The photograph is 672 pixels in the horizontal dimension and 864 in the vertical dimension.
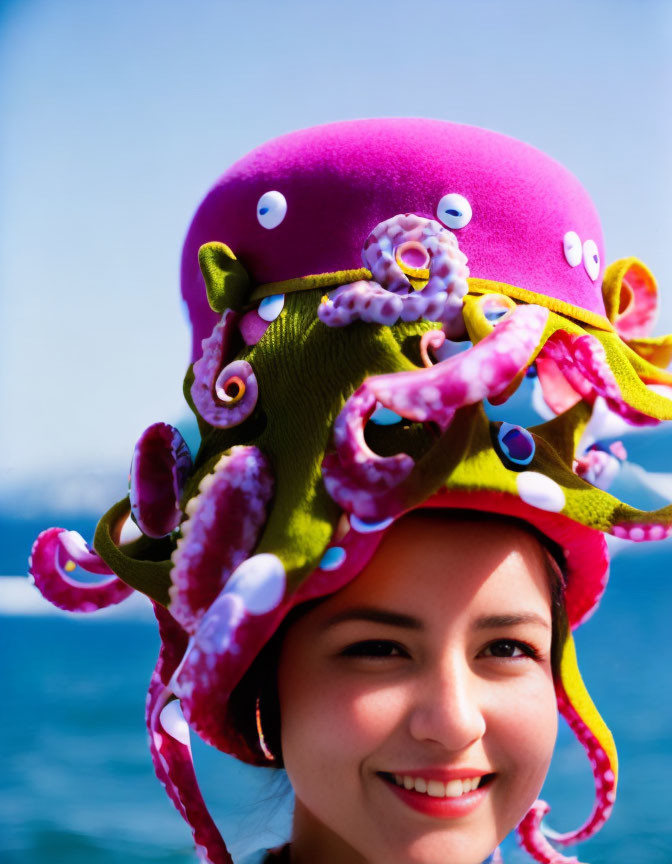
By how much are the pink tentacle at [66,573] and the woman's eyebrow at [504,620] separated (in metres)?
0.67

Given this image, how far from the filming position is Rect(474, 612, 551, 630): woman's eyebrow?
1.40m

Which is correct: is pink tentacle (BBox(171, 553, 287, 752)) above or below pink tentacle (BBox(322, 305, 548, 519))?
below

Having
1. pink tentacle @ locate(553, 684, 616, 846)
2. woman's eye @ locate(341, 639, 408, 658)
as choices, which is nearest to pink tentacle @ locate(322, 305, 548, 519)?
woman's eye @ locate(341, 639, 408, 658)

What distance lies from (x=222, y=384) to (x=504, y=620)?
21.6 inches

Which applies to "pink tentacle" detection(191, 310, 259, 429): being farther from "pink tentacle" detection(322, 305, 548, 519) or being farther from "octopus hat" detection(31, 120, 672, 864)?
"pink tentacle" detection(322, 305, 548, 519)

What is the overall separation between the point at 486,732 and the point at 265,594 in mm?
395

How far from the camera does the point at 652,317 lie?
1.81m

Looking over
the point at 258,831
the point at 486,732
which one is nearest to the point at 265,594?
the point at 486,732

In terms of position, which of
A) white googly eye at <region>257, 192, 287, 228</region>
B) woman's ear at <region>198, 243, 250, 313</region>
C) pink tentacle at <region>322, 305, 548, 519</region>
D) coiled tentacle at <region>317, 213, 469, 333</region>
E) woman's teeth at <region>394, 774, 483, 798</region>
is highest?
white googly eye at <region>257, 192, 287, 228</region>

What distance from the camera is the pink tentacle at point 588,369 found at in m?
1.46

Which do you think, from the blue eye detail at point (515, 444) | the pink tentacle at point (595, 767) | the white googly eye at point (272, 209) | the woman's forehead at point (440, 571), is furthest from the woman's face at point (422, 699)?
the white googly eye at point (272, 209)

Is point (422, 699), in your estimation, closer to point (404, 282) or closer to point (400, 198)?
point (404, 282)

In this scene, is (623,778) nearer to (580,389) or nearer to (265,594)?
(580,389)

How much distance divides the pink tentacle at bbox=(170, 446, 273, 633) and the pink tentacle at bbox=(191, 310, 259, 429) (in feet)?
0.24
